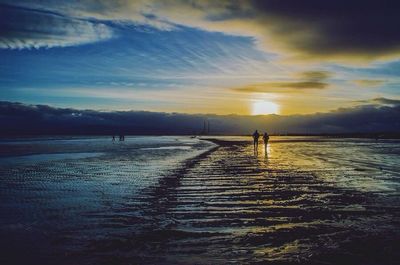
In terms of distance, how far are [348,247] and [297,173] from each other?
48.1ft

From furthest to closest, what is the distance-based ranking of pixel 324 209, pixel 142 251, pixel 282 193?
pixel 282 193
pixel 324 209
pixel 142 251

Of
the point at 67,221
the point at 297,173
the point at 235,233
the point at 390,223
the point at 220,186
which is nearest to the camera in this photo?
the point at 235,233

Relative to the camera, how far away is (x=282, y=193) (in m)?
14.9

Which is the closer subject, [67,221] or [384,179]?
[67,221]

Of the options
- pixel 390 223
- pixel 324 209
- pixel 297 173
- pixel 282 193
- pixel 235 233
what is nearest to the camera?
pixel 235 233

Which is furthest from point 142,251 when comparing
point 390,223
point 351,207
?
point 351,207

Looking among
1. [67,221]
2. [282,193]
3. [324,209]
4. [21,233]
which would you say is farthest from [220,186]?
[21,233]

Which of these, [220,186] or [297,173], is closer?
[220,186]

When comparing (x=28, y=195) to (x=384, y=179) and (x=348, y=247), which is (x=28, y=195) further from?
(x=384, y=179)

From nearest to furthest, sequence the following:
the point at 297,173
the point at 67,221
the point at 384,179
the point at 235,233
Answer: the point at 235,233 < the point at 67,221 < the point at 384,179 < the point at 297,173

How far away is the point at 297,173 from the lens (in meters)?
22.3

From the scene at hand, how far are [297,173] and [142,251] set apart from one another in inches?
632

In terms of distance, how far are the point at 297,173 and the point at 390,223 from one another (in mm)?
12429

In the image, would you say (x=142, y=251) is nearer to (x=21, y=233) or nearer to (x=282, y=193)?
(x=21, y=233)
